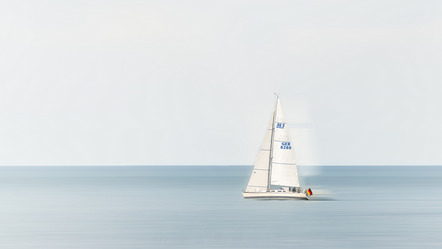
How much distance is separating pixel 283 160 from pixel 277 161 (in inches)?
28.3

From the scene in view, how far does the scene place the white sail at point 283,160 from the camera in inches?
3718

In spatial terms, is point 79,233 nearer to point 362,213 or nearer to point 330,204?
point 362,213

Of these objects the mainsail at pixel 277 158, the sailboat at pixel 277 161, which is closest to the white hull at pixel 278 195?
the sailboat at pixel 277 161

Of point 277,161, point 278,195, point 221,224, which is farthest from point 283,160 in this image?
point 221,224

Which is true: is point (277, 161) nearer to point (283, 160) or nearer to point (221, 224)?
point (283, 160)

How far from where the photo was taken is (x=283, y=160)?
9500 centimetres

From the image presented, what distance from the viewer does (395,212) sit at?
91.6 m

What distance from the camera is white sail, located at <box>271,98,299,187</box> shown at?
310 feet

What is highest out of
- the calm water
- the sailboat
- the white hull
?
the sailboat

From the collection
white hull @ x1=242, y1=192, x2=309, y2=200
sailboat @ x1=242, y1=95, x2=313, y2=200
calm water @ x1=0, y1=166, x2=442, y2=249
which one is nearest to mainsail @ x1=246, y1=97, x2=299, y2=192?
sailboat @ x1=242, y1=95, x2=313, y2=200

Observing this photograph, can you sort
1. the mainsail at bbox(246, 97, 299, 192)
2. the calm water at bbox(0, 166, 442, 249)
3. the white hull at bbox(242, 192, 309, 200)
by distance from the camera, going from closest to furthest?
the calm water at bbox(0, 166, 442, 249) → the mainsail at bbox(246, 97, 299, 192) → the white hull at bbox(242, 192, 309, 200)

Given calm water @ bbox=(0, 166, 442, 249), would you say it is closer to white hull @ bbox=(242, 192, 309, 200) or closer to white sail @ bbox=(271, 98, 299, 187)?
white hull @ bbox=(242, 192, 309, 200)

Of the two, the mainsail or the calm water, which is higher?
the mainsail

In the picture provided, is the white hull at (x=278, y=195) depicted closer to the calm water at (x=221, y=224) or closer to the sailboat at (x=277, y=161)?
the sailboat at (x=277, y=161)
